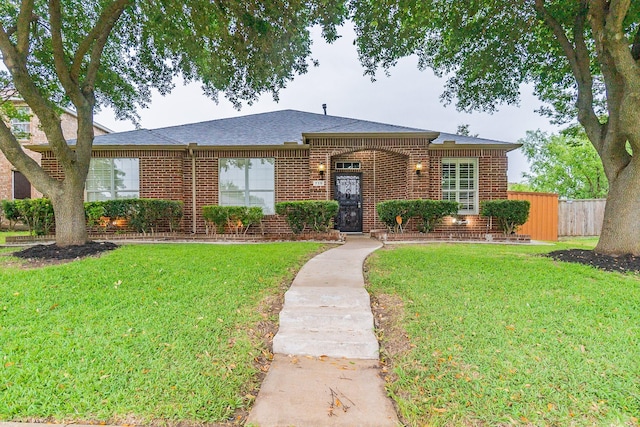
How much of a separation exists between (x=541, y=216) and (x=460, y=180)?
11.7 feet

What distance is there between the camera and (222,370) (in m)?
2.53

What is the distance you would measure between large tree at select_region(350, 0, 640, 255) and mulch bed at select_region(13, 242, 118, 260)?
7128 millimetres

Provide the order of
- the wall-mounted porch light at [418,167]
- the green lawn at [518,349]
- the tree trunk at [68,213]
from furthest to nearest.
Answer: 1. the wall-mounted porch light at [418,167]
2. the tree trunk at [68,213]
3. the green lawn at [518,349]

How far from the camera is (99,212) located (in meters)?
8.93

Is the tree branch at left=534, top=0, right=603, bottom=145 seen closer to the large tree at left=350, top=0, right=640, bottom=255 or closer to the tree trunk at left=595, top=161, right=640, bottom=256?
the large tree at left=350, top=0, right=640, bottom=255

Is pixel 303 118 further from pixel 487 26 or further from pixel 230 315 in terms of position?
pixel 230 315

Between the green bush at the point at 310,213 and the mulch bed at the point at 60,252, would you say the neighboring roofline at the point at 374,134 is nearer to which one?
the green bush at the point at 310,213

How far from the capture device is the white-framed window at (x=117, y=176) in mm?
10336

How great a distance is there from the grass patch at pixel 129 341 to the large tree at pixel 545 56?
17.9 feet

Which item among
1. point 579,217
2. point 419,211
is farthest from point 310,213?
point 579,217

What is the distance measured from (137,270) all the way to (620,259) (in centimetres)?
814

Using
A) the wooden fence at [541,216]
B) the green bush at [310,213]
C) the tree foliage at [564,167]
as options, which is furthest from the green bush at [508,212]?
the tree foliage at [564,167]

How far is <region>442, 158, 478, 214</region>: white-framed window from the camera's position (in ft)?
34.3

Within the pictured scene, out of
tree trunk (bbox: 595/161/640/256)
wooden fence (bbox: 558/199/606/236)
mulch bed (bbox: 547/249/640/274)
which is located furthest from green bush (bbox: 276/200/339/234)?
wooden fence (bbox: 558/199/606/236)
